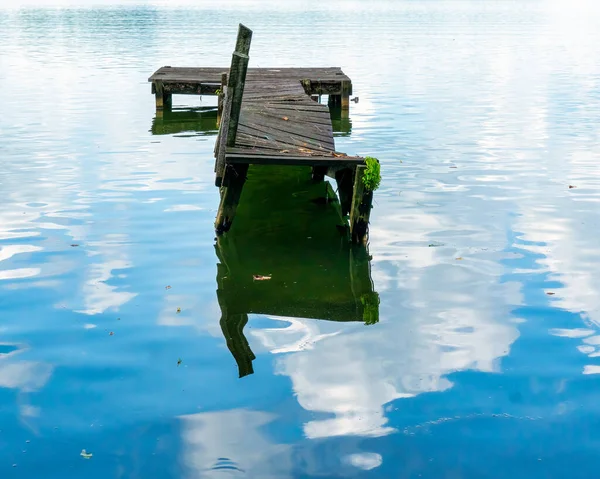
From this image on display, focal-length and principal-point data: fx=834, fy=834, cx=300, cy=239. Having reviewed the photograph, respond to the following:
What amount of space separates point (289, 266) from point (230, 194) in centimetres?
144

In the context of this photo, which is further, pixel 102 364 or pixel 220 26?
pixel 220 26

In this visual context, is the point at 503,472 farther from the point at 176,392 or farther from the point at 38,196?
the point at 38,196

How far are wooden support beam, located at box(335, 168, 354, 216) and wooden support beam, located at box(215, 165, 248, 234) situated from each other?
115 cm

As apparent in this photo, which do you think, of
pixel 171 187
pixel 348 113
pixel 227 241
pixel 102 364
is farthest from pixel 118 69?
pixel 102 364

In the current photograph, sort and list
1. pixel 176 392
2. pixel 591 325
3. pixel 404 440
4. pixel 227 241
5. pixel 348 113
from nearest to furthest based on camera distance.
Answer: pixel 404 440 → pixel 176 392 → pixel 591 325 → pixel 227 241 → pixel 348 113

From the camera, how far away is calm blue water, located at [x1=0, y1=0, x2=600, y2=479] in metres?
5.61

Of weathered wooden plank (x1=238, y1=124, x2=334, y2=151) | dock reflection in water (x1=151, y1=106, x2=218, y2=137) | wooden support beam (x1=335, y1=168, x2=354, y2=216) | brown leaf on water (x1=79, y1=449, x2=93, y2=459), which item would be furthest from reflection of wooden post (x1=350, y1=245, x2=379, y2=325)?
dock reflection in water (x1=151, y1=106, x2=218, y2=137)

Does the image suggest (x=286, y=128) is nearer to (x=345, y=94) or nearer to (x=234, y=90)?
(x=234, y=90)

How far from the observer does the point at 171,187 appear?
13.0 meters

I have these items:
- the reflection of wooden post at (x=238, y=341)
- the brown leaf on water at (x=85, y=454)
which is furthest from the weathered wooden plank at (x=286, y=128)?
the brown leaf on water at (x=85, y=454)

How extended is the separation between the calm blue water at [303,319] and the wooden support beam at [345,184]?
61 cm

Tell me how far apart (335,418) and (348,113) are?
16.0m

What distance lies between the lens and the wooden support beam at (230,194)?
9898mm

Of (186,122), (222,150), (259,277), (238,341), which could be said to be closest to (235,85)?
(222,150)
